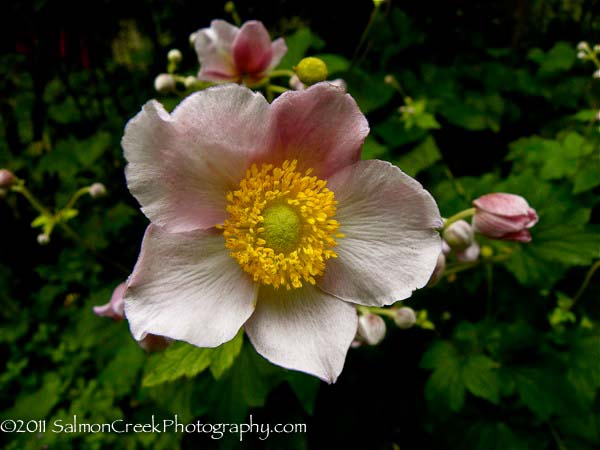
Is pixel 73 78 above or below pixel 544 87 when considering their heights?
below

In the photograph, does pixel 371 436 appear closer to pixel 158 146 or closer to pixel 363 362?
pixel 363 362

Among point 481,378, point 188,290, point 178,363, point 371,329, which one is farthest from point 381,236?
point 481,378


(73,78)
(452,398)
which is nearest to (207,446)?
(452,398)

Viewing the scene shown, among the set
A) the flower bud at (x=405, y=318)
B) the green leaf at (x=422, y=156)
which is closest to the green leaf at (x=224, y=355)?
the flower bud at (x=405, y=318)

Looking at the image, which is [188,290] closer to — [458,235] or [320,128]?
[320,128]

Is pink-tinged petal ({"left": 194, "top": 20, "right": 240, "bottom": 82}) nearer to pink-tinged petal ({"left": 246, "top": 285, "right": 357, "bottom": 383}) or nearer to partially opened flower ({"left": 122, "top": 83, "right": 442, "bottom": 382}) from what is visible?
partially opened flower ({"left": 122, "top": 83, "right": 442, "bottom": 382})

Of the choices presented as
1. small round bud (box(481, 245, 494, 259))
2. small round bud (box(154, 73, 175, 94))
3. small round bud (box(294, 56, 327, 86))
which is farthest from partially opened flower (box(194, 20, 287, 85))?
small round bud (box(481, 245, 494, 259))
